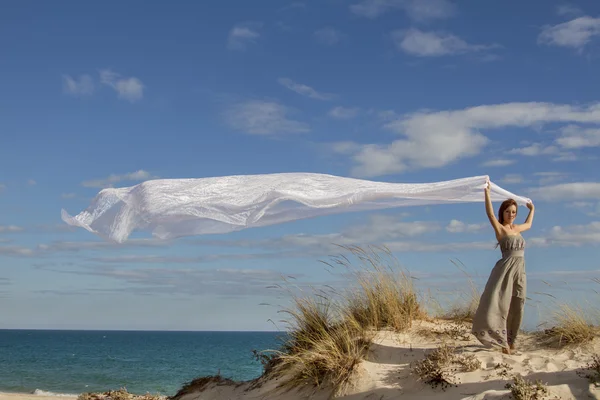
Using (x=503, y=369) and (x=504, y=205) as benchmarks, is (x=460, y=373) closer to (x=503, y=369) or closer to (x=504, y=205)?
(x=503, y=369)

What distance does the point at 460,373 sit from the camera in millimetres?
8406

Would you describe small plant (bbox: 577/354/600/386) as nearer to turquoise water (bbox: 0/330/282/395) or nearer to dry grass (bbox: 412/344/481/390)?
dry grass (bbox: 412/344/481/390)

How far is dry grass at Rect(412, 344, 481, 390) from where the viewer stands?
27.2ft

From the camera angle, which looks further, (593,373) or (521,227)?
(521,227)

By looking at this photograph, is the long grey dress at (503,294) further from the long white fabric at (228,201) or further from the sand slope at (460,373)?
the long white fabric at (228,201)

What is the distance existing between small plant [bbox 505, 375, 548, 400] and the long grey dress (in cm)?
99

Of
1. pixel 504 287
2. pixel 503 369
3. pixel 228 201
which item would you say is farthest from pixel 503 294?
pixel 228 201

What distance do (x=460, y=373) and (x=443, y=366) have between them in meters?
0.24

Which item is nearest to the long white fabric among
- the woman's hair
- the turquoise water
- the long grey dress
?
the woman's hair

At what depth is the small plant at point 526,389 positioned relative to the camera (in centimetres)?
743

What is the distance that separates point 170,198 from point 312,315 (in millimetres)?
3138

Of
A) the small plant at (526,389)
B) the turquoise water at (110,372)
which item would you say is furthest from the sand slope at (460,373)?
the turquoise water at (110,372)

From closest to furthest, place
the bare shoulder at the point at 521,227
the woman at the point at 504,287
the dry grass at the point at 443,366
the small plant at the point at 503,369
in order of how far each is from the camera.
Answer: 1. the small plant at the point at 503,369
2. the dry grass at the point at 443,366
3. the woman at the point at 504,287
4. the bare shoulder at the point at 521,227

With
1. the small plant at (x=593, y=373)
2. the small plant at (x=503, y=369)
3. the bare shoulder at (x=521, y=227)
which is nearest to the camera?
the small plant at (x=593, y=373)
